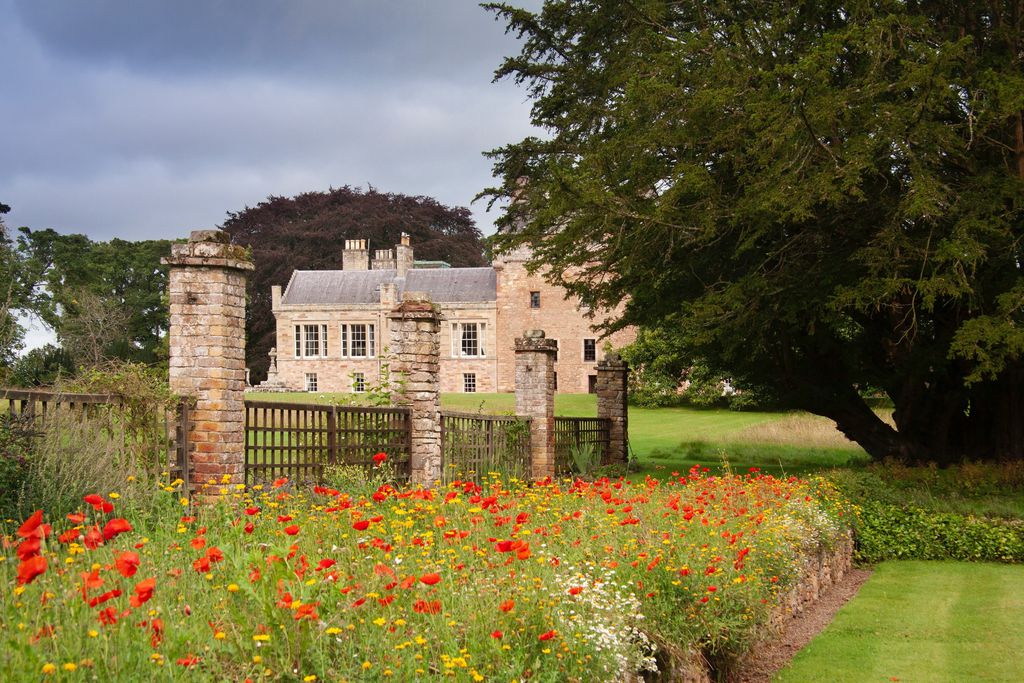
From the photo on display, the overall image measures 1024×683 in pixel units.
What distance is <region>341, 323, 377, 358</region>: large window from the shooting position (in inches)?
1969

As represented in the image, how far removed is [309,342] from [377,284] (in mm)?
4835

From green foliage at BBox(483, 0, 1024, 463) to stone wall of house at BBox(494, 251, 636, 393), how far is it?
29849 mm

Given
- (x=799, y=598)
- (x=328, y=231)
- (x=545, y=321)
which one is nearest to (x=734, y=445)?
(x=799, y=598)

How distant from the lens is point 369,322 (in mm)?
49719

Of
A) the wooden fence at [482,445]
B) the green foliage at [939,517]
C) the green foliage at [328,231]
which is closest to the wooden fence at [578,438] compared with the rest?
the wooden fence at [482,445]

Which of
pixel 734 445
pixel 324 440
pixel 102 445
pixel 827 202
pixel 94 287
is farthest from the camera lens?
pixel 94 287

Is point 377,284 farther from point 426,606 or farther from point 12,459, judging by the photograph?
point 426,606

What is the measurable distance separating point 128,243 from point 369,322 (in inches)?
552

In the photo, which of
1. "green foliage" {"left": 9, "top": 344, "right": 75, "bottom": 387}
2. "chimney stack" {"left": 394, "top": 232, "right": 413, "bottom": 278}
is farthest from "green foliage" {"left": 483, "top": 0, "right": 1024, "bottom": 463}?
"chimney stack" {"left": 394, "top": 232, "right": 413, "bottom": 278}

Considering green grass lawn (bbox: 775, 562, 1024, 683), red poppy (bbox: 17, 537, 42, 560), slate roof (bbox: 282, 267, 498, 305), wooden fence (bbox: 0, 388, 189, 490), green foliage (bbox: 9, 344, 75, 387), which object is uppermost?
slate roof (bbox: 282, 267, 498, 305)

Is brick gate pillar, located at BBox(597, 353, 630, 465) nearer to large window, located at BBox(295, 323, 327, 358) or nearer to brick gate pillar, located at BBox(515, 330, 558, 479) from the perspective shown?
brick gate pillar, located at BBox(515, 330, 558, 479)

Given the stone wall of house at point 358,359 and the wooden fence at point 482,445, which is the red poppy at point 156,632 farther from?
the stone wall of house at point 358,359

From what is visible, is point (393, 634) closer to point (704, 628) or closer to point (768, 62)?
point (704, 628)

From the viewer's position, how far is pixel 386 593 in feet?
14.3
